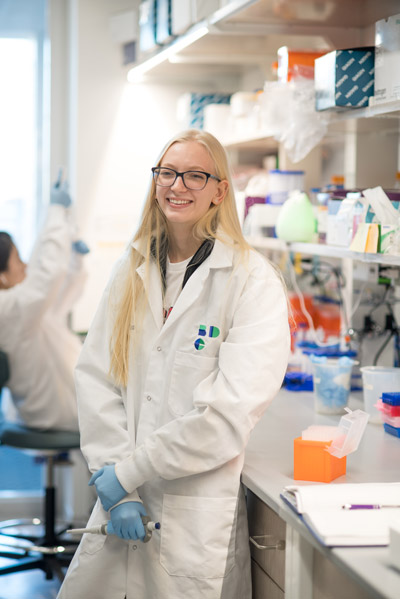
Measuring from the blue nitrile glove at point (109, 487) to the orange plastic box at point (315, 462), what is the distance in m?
0.39

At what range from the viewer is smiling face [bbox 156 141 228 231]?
6.25ft

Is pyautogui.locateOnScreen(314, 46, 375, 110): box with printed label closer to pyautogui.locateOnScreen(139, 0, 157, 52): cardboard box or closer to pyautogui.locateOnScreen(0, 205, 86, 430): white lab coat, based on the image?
pyautogui.locateOnScreen(139, 0, 157, 52): cardboard box

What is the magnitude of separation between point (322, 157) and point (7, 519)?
254cm

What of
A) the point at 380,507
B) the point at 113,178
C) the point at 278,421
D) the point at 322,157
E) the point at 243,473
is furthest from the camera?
the point at 113,178

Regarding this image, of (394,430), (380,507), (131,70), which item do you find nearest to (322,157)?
(131,70)

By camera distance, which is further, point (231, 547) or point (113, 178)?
point (113, 178)

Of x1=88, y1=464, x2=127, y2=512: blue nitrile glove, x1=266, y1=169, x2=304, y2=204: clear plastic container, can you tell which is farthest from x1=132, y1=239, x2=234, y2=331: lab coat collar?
x1=266, y1=169, x2=304, y2=204: clear plastic container

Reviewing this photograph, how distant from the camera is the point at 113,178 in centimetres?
397

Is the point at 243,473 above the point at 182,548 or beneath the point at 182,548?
above

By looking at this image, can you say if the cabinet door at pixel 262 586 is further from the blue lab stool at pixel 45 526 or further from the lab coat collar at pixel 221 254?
the blue lab stool at pixel 45 526

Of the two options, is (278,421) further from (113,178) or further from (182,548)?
(113,178)

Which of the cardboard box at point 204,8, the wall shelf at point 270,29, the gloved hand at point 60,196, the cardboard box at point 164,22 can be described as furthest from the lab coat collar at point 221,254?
the gloved hand at point 60,196

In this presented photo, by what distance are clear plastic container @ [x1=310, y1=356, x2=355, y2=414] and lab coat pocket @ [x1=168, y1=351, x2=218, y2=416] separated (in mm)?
650

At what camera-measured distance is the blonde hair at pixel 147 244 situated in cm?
190
